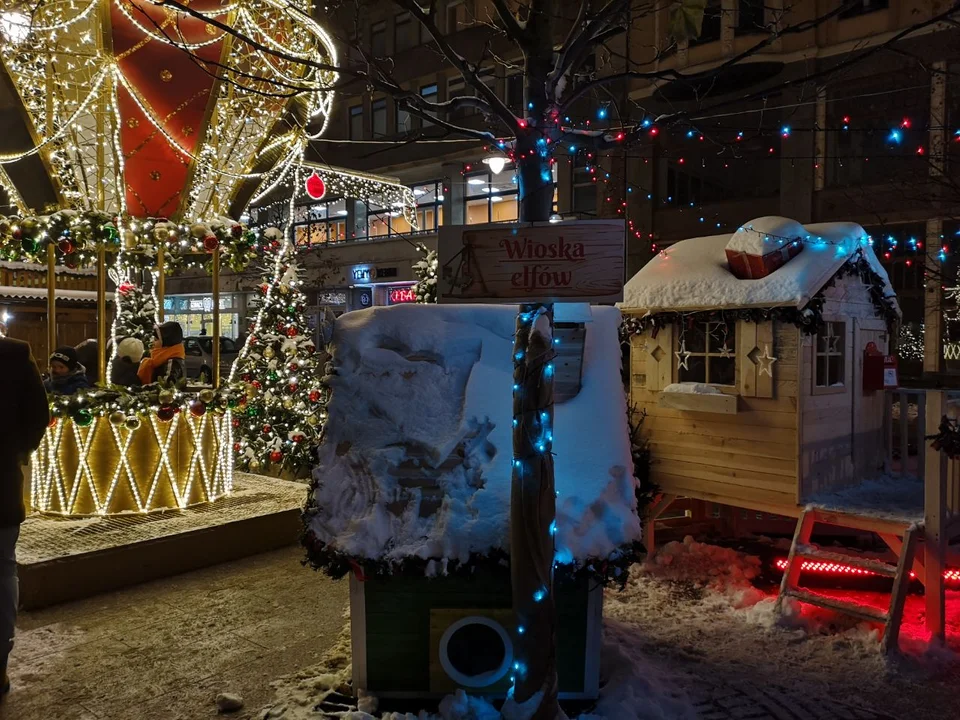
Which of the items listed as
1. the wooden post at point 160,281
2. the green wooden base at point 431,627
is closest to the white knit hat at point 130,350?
the wooden post at point 160,281

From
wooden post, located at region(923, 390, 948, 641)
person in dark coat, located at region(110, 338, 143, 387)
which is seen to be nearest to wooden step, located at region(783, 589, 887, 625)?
wooden post, located at region(923, 390, 948, 641)

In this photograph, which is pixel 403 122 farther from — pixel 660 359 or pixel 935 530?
pixel 935 530

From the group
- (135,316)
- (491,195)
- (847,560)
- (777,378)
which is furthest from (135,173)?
(491,195)

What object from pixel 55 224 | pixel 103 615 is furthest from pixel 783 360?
pixel 55 224

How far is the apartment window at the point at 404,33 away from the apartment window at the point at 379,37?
57cm

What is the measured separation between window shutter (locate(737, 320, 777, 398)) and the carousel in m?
5.07

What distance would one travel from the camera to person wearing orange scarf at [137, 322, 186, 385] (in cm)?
727

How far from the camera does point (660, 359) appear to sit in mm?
7184

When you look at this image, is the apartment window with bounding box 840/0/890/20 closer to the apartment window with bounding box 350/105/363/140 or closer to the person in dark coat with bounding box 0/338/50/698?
the apartment window with bounding box 350/105/363/140

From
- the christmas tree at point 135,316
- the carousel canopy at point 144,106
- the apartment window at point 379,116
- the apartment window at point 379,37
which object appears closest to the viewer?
the carousel canopy at point 144,106

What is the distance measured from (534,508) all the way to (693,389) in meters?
3.84

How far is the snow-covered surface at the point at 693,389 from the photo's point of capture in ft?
21.7

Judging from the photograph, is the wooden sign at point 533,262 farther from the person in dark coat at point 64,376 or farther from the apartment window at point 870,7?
the apartment window at point 870,7

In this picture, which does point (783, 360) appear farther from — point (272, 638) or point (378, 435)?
point (272, 638)
